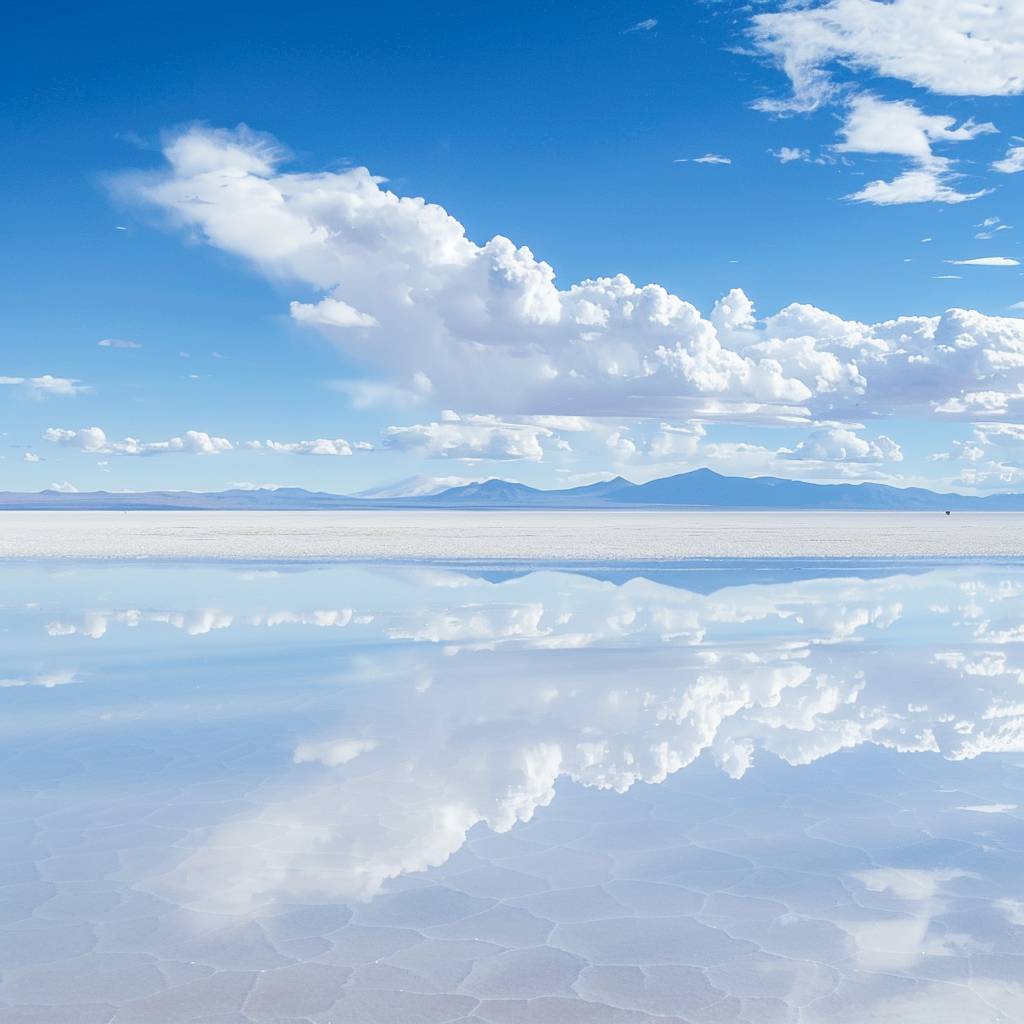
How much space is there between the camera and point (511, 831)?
18.0 feet

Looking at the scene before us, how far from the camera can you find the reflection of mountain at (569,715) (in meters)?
5.30

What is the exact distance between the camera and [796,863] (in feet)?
16.6

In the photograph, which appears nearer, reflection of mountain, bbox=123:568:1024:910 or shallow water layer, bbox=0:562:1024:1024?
shallow water layer, bbox=0:562:1024:1024

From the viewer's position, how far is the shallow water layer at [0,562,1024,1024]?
3.81 metres

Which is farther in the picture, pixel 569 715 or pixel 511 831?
pixel 569 715

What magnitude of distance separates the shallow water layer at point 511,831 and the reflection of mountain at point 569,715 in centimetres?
4

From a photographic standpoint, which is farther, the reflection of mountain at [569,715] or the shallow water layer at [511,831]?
the reflection of mountain at [569,715]

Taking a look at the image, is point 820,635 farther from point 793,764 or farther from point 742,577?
point 742,577

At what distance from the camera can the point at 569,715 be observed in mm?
8234

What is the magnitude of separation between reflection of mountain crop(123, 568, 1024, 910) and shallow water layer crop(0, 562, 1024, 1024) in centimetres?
4

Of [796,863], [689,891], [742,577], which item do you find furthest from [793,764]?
[742,577]

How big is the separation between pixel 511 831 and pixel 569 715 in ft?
9.12

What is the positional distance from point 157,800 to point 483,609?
9.74 metres

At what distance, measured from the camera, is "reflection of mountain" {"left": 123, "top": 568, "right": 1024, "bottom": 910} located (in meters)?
5.30
